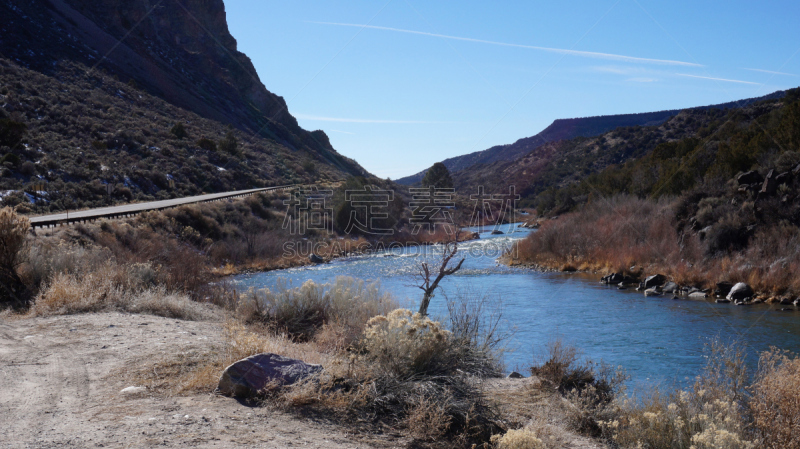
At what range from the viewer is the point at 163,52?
239 feet

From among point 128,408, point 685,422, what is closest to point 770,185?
point 685,422

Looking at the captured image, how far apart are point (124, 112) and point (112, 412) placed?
152ft

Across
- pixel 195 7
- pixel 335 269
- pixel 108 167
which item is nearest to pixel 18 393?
pixel 335 269

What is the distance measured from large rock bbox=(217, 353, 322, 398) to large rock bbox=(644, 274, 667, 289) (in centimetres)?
1852

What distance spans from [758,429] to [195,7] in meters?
102

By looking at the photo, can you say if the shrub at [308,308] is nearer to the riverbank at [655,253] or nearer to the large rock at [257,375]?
the large rock at [257,375]

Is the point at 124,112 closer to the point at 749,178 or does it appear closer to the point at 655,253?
the point at 655,253

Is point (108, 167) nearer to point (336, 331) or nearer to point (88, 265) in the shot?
point (88, 265)

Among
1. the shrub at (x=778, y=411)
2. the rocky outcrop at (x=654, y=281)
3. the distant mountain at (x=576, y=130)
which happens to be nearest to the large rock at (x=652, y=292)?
the rocky outcrop at (x=654, y=281)

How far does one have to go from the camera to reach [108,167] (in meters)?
32.6

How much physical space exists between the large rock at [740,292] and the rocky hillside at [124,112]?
94.0ft

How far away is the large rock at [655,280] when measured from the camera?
20.8 metres

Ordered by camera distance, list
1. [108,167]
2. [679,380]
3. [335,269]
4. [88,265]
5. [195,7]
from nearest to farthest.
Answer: [679,380]
[88,265]
[335,269]
[108,167]
[195,7]

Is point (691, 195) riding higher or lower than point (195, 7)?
lower
